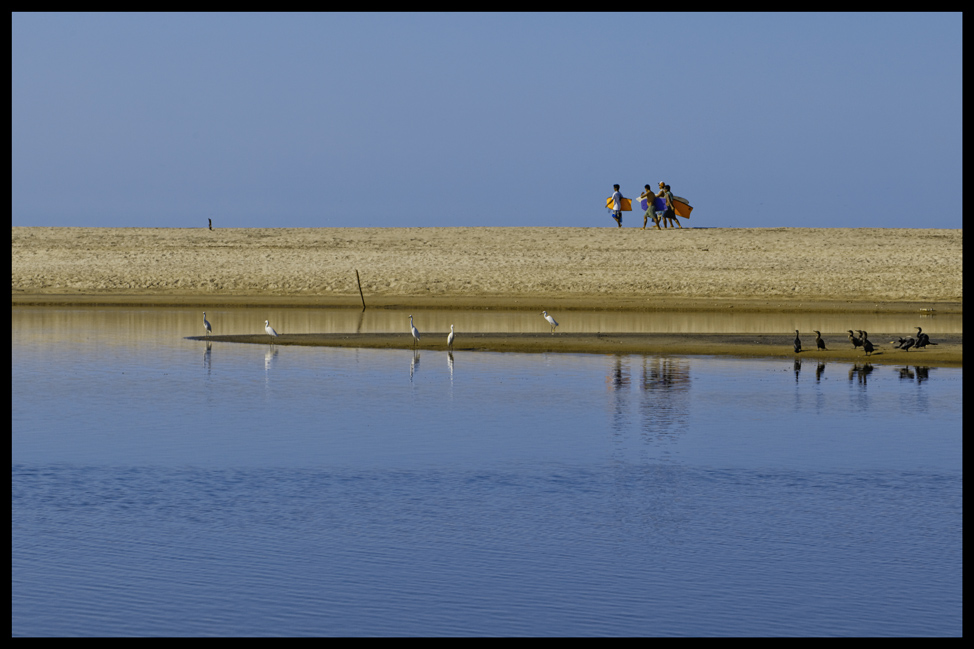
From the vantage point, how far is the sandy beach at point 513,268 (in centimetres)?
4944

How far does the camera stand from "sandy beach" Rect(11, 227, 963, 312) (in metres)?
49.4

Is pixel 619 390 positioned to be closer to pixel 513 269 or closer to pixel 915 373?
pixel 915 373

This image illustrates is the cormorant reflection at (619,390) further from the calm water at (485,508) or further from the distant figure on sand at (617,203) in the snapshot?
the distant figure on sand at (617,203)

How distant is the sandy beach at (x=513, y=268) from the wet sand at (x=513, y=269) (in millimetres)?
93

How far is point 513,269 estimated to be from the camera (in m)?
54.8

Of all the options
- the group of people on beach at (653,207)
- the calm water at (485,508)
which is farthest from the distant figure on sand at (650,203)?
the calm water at (485,508)

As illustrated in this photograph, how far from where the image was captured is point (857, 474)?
13.9m

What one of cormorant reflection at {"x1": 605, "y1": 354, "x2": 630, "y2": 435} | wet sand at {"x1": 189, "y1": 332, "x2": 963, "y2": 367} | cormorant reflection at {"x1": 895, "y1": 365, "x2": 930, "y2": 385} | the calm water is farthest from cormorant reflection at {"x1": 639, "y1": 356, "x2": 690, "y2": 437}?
cormorant reflection at {"x1": 895, "y1": 365, "x2": 930, "y2": 385}

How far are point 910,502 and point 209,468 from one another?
7.11 metres

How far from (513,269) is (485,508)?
42933 millimetres

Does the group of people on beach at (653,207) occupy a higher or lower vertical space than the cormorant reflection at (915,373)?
higher

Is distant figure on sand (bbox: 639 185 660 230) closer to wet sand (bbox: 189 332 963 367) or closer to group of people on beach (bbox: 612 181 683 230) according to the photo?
group of people on beach (bbox: 612 181 683 230)

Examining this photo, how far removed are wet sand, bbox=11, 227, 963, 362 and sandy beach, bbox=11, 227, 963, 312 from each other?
0.31 feet
